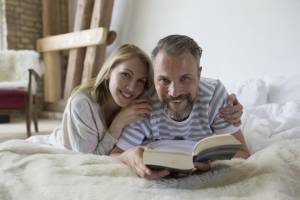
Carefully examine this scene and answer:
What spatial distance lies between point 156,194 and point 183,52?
1.62 feet

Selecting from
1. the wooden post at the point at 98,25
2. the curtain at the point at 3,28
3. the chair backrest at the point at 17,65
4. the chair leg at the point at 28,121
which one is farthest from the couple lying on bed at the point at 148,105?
the curtain at the point at 3,28

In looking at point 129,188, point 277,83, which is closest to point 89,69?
point 277,83

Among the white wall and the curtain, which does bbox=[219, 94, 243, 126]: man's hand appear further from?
the curtain

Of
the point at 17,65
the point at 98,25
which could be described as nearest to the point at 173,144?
the point at 98,25

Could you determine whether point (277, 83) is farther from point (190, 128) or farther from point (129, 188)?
point (129, 188)

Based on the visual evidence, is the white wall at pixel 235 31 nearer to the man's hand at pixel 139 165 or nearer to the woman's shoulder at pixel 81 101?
the woman's shoulder at pixel 81 101

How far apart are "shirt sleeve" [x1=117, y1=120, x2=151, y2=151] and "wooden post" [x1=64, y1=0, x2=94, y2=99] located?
2.81 metres

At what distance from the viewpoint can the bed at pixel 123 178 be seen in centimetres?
68

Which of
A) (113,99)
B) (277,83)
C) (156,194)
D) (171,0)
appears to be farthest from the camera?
(171,0)

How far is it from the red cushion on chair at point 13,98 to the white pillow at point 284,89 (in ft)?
7.61

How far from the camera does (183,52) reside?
1038 mm

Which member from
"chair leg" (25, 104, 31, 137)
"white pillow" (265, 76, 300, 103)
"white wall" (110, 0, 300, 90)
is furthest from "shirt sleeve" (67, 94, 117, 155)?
"chair leg" (25, 104, 31, 137)

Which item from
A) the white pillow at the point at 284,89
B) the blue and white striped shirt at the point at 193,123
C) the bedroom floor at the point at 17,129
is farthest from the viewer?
the bedroom floor at the point at 17,129

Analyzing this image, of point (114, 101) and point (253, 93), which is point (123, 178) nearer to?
point (114, 101)
